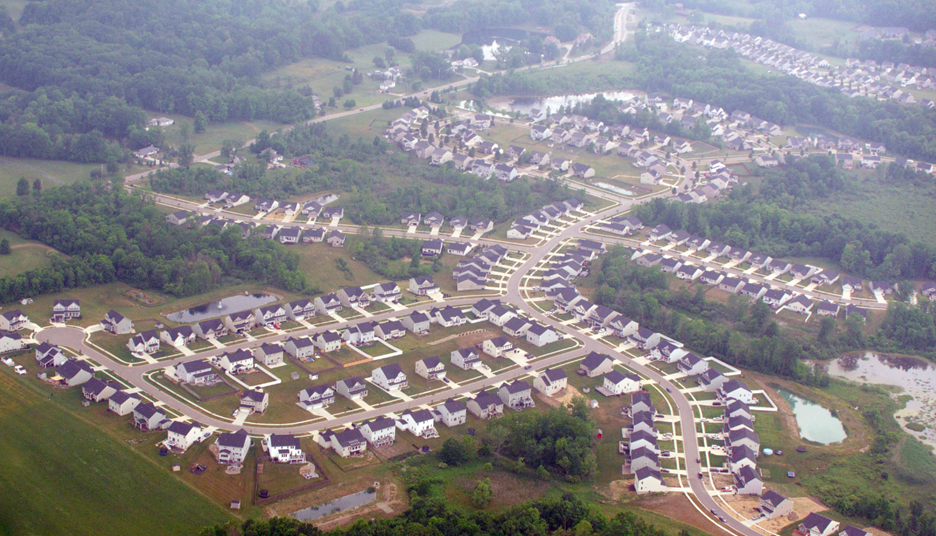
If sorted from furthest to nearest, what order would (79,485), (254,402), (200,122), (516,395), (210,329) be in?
(200,122) → (210,329) → (516,395) → (254,402) → (79,485)

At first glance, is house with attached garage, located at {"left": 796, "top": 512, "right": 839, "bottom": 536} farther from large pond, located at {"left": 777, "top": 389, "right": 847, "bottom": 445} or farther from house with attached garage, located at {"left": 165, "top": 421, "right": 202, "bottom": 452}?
house with attached garage, located at {"left": 165, "top": 421, "right": 202, "bottom": 452}

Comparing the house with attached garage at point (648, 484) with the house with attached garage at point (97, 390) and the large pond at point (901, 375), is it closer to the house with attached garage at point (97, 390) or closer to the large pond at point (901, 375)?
the large pond at point (901, 375)

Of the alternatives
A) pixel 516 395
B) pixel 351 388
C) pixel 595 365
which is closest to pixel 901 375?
pixel 595 365

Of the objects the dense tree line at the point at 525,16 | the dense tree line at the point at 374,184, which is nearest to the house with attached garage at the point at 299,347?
the dense tree line at the point at 374,184

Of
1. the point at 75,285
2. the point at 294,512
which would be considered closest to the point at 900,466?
the point at 294,512

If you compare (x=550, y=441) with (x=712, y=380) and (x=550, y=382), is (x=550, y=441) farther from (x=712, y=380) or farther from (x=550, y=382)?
(x=712, y=380)

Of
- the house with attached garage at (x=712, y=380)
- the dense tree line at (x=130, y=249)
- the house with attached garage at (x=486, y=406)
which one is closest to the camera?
the house with attached garage at (x=486, y=406)
